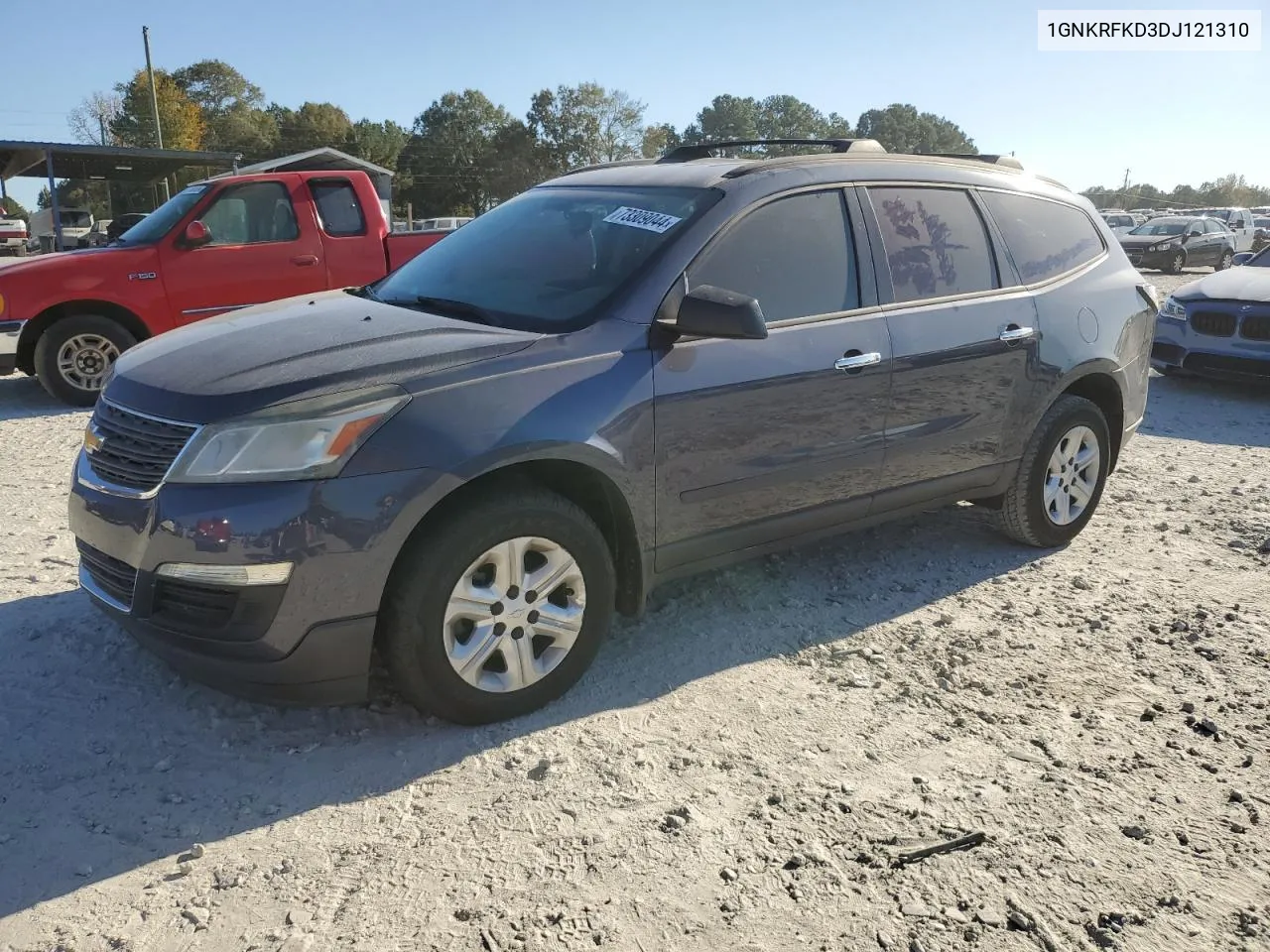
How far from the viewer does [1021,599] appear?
14.2ft

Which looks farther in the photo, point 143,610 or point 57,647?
point 57,647

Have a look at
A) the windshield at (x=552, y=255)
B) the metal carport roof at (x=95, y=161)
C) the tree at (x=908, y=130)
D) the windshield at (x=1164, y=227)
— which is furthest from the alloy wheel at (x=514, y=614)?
the tree at (x=908, y=130)

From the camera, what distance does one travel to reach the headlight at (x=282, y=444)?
278cm

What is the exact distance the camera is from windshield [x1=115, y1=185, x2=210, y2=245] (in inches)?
319

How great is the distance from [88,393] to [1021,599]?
7201 mm

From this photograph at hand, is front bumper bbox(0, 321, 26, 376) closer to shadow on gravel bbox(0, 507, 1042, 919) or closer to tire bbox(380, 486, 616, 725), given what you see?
shadow on gravel bbox(0, 507, 1042, 919)

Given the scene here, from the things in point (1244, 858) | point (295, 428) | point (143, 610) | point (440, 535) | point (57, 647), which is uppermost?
point (295, 428)

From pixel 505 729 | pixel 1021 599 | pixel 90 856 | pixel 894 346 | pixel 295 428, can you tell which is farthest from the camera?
pixel 1021 599

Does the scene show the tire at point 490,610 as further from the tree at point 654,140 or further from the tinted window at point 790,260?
the tree at point 654,140

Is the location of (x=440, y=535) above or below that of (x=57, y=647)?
above

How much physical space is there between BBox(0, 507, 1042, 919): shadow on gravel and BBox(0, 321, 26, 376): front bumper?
15.2 ft

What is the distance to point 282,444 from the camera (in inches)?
110

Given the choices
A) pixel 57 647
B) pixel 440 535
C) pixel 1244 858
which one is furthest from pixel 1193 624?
pixel 57 647

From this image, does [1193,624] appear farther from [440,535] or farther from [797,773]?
[440,535]
